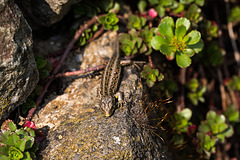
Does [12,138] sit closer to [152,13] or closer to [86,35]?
[86,35]

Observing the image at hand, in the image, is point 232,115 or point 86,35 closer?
point 86,35

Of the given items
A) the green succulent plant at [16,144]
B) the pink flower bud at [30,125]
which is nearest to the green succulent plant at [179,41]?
the pink flower bud at [30,125]

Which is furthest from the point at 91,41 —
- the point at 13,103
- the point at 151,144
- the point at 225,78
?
the point at 225,78

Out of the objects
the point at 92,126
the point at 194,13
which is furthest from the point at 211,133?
the point at 92,126

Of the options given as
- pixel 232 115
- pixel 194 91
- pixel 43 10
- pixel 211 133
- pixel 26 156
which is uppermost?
pixel 43 10

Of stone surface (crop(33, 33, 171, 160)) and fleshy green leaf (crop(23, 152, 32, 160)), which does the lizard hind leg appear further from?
fleshy green leaf (crop(23, 152, 32, 160))

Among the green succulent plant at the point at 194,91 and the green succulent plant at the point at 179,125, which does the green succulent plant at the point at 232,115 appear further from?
the green succulent plant at the point at 179,125

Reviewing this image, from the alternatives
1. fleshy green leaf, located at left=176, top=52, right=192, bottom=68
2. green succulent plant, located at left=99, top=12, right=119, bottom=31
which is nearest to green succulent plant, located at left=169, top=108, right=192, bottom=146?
fleshy green leaf, located at left=176, top=52, right=192, bottom=68

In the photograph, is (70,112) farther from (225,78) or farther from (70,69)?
(225,78)
